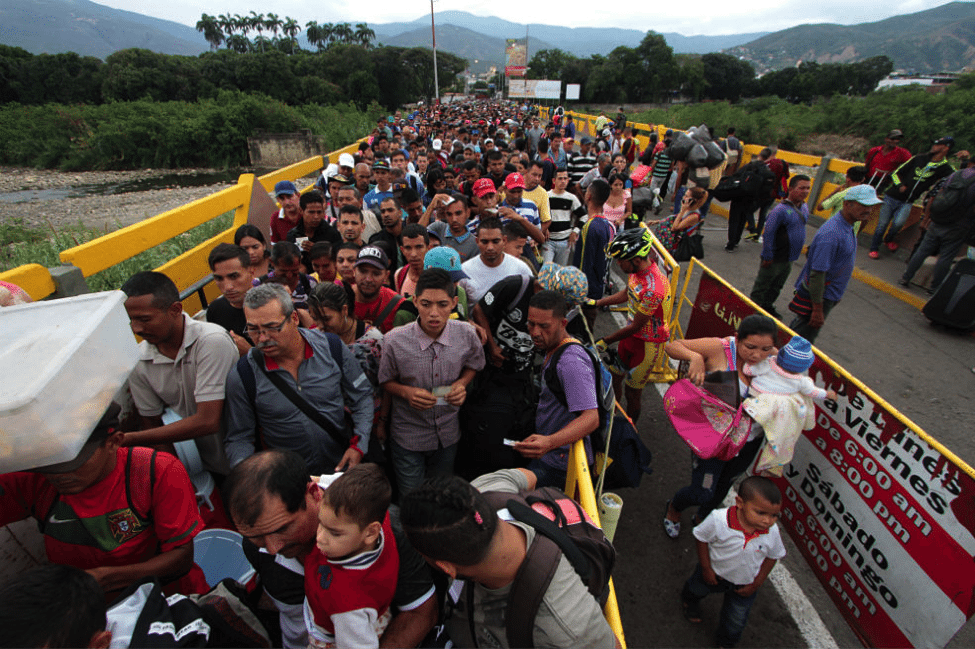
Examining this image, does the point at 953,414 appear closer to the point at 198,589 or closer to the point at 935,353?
the point at 935,353

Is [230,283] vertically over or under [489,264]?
over

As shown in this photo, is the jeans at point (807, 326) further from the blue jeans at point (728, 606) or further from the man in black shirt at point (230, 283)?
the man in black shirt at point (230, 283)

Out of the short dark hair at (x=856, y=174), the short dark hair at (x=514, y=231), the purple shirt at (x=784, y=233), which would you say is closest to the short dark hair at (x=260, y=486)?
the short dark hair at (x=514, y=231)

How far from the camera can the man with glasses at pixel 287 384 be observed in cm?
229

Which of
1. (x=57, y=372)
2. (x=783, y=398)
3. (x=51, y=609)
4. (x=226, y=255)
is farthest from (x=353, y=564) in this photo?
(x=783, y=398)

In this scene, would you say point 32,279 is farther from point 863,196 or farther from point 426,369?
point 863,196

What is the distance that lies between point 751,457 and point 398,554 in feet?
8.52

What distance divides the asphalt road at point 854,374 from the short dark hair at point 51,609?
2.83m

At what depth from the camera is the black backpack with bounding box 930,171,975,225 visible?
19.9 ft

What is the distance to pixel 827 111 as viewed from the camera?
2420 centimetres

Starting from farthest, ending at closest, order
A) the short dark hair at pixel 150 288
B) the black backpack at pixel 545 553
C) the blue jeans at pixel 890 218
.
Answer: the blue jeans at pixel 890 218 → the short dark hair at pixel 150 288 → the black backpack at pixel 545 553

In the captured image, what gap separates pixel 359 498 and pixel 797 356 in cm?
274

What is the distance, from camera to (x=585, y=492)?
212 centimetres

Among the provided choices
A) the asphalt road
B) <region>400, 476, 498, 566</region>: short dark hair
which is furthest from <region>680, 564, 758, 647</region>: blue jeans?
<region>400, 476, 498, 566</region>: short dark hair
